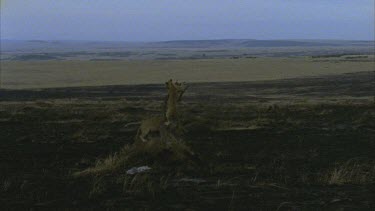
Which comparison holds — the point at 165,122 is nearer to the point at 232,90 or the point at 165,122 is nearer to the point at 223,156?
the point at 223,156

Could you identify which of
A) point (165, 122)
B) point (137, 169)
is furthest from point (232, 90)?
point (137, 169)

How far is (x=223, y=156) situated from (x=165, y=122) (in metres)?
1.55

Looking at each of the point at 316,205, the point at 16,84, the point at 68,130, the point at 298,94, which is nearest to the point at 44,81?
the point at 16,84

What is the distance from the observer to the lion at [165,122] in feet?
43.7

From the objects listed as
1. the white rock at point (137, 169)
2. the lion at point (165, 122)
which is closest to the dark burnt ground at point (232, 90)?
the lion at point (165, 122)

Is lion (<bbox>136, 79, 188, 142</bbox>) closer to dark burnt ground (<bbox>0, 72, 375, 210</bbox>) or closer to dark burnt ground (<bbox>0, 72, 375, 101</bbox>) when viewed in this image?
dark burnt ground (<bbox>0, 72, 375, 210</bbox>)

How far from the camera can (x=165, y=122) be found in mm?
13648

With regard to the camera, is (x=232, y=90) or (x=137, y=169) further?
(x=232, y=90)

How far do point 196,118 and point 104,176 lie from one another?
1052cm

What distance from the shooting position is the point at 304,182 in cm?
1041

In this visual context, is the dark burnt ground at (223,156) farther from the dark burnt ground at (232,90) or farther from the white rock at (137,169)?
the dark burnt ground at (232,90)

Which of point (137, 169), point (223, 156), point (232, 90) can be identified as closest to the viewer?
point (137, 169)

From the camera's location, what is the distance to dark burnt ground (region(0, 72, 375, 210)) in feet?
29.9

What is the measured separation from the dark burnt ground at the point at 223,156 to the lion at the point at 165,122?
96 centimetres
